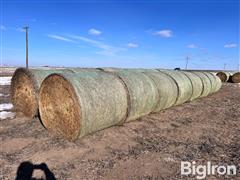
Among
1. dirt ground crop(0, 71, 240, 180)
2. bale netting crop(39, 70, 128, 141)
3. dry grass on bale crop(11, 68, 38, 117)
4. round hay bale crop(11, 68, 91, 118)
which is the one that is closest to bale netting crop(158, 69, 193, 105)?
dirt ground crop(0, 71, 240, 180)

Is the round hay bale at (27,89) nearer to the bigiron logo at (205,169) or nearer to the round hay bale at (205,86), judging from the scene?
the bigiron logo at (205,169)

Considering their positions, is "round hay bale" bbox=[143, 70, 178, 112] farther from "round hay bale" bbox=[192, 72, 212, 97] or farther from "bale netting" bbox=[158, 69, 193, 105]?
"round hay bale" bbox=[192, 72, 212, 97]

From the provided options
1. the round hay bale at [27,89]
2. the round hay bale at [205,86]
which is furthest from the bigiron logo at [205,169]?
the round hay bale at [205,86]

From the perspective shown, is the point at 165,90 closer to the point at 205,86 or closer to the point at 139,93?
the point at 139,93

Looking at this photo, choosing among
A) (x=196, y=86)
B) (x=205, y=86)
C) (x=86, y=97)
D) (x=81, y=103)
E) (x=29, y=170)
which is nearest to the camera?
(x=29, y=170)

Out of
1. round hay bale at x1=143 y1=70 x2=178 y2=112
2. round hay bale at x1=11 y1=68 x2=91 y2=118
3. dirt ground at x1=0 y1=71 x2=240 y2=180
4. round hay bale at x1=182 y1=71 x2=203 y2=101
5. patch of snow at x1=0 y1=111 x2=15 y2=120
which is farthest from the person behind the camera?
round hay bale at x1=182 y1=71 x2=203 y2=101

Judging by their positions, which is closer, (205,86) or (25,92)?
(25,92)

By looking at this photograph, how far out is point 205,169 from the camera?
423 cm

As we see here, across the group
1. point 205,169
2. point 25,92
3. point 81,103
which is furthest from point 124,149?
point 25,92

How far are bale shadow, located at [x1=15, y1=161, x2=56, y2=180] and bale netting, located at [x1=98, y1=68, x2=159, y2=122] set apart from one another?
2888 millimetres

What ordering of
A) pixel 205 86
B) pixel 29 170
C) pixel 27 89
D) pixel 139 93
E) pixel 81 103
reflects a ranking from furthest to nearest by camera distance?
pixel 205 86, pixel 27 89, pixel 139 93, pixel 81 103, pixel 29 170

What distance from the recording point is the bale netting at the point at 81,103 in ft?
16.7

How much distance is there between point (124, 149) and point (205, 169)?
1.57 m

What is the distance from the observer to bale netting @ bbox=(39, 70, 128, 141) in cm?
510
